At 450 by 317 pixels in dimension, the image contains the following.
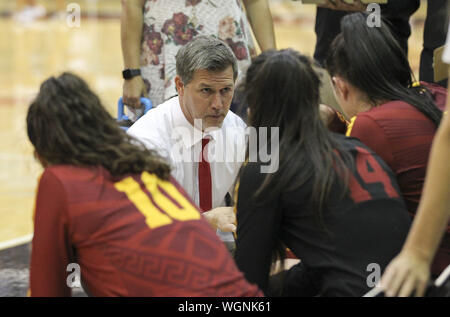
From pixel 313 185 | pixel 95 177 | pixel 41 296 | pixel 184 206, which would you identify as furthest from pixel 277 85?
pixel 41 296

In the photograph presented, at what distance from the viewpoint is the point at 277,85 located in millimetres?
1896

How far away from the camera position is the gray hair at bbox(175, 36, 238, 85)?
8.45 ft

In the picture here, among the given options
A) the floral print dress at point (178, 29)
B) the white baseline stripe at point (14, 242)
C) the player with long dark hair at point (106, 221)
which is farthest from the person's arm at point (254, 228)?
the white baseline stripe at point (14, 242)

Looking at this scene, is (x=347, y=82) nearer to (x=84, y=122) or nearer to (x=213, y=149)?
(x=213, y=149)

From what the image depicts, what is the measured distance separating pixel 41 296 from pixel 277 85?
793mm

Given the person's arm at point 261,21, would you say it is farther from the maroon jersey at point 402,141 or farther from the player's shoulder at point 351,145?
the player's shoulder at point 351,145

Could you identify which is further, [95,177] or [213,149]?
[213,149]

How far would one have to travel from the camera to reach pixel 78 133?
1.76 metres

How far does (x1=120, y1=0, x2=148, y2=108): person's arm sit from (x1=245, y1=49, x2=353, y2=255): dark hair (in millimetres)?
1439

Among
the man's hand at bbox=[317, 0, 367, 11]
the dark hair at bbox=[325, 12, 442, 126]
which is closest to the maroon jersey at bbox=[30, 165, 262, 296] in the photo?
the dark hair at bbox=[325, 12, 442, 126]

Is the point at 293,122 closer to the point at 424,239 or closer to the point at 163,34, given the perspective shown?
the point at 424,239

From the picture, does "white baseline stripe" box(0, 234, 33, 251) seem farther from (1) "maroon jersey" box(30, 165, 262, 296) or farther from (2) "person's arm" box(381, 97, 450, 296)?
(2) "person's arm" box(381, 97, 450, 296)

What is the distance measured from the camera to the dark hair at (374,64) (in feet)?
7.27

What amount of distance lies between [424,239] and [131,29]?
214cm
